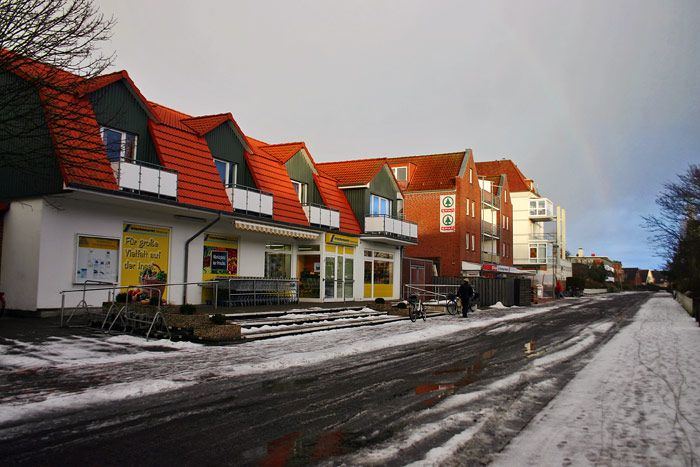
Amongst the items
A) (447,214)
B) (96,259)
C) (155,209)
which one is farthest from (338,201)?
(447,214)

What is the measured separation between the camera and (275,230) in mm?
20938

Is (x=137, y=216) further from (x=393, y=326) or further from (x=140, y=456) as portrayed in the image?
(x=140, y=456)

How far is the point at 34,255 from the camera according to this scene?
562 inches

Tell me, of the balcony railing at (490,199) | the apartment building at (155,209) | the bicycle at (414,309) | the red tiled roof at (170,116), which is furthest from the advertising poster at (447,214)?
the red tiled roof at (170,116)

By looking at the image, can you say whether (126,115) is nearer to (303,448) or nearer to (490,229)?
(303,448)

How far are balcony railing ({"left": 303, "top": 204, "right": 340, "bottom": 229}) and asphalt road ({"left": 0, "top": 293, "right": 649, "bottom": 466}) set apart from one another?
14369mm

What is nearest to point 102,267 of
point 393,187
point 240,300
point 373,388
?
point 240,300

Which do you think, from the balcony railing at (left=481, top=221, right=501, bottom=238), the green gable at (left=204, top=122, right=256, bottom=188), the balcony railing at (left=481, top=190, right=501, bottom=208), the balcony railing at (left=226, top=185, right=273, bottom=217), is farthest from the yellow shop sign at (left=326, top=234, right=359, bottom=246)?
the balcony railing at (left=481, top=190, right=501, bottom=208)

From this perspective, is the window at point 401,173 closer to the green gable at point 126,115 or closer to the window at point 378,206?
the window at point 378,206

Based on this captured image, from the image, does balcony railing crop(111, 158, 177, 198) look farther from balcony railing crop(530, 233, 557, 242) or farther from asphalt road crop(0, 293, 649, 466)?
balcony railing crop(530, 233, 557, 242)

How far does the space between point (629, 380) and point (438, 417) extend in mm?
4219

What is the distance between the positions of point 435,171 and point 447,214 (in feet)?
14.7

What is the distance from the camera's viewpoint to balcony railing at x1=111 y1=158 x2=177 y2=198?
15352 mm

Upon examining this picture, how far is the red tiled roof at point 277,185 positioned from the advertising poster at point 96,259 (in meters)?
6.71
